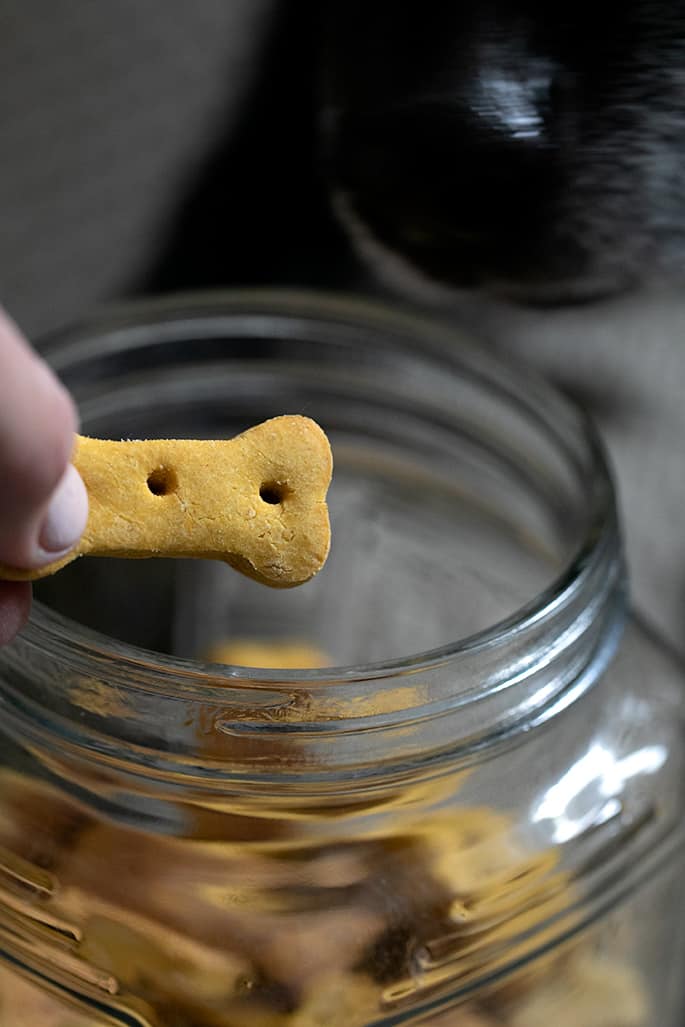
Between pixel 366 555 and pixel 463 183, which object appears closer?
pixel 463 183

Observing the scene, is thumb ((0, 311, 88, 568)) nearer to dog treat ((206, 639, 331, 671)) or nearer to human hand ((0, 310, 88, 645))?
human hand ((0, 310, 88, 645))

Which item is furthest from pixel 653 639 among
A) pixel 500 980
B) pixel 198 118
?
pixel 198 118

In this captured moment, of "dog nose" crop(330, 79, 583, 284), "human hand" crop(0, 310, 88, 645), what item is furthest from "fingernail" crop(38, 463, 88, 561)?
"dog nose" crop(330, 79, 583, 284)

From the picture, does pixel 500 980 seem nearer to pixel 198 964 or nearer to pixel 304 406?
pixel 198 964

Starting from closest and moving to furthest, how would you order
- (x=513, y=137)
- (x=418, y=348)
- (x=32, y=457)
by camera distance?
1. (x=32, y=457)
2. (x=513, y=137)
3. (x=418, y=348)

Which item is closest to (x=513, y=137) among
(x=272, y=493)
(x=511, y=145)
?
(x=511, y=145)

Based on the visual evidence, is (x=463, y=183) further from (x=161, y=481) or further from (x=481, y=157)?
(x=161, y=481)
